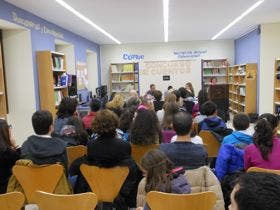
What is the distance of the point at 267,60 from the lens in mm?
9031

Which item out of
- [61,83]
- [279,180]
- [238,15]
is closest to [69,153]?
[279,180]

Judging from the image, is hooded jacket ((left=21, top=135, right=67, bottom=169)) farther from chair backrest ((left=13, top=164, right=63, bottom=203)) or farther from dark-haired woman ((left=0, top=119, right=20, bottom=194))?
chair backrest ((left=13, top=164, right=63, bottom=203))

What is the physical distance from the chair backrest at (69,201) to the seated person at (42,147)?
0.78 metres

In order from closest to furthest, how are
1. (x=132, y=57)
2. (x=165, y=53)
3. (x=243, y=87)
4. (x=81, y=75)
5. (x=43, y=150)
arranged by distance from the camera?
(x=43, y=150) < (x=81, y=75) < (x=243, y=87) < (x=165, y=53) < (x=132, y=57)

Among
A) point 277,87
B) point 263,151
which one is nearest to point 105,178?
point 263,151

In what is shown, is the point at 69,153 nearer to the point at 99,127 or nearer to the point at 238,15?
the point at 99,127

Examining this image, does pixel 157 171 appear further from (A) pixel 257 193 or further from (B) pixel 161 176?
(A) pixel 257 193

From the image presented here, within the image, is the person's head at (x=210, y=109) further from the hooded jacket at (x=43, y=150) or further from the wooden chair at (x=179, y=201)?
the wooden chair at (x=179, y=201)

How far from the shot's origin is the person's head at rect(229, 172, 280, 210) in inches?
33.6

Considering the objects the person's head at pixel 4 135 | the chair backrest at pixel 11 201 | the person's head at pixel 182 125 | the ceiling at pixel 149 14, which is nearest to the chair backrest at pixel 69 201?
the chair backrest at pixel 11 201

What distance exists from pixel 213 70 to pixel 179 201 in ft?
36.7

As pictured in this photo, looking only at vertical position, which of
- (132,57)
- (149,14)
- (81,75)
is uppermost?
(149,14)

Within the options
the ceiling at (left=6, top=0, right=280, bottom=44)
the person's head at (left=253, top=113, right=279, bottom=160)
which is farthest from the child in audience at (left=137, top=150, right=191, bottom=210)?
the ceiling at (left=6, top=0, right=280, bottom=44)

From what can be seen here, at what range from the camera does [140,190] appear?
2.25m
